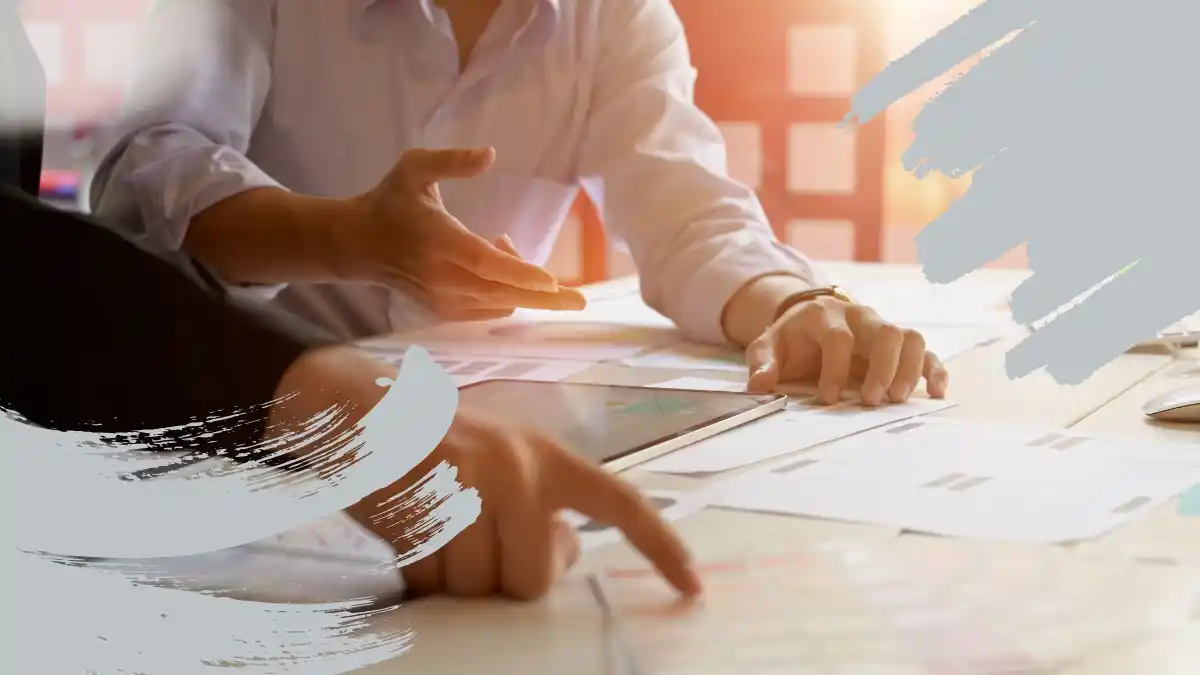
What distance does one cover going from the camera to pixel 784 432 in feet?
1.05

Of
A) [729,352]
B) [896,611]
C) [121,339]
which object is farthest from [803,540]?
[729,352]

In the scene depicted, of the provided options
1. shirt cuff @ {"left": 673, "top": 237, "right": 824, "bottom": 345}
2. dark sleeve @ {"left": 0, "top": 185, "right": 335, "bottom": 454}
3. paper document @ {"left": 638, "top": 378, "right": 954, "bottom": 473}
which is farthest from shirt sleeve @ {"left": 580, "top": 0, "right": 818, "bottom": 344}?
dark sleeve @ {"left": 0, "top": 185, "right": 335, "bottom": 454}

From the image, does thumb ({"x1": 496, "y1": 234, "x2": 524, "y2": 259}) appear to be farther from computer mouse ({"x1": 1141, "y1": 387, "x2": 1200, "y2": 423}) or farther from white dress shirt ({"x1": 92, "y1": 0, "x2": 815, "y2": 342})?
computer mouse ({"x1": 1141, "y1": 387, "x2": 1200, "y2": 423})

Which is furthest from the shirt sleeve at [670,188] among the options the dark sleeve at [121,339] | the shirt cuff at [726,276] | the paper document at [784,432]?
the dark sleeve at [121,339]

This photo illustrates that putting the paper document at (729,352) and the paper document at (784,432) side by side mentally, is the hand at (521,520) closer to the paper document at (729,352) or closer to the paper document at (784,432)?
the paper document at (784,432)

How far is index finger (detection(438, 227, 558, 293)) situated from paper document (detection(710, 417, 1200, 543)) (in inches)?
2.8

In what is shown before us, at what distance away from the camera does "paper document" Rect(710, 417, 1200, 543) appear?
23 centimetres

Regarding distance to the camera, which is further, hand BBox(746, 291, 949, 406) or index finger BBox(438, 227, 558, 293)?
hand BBox(746, 291, 949, 406)

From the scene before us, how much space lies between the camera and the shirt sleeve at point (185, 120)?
8.7 inches

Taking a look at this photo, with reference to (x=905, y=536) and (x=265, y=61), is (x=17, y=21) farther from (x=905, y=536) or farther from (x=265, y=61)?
(x=905, y=536)

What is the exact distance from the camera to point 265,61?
0.25 m

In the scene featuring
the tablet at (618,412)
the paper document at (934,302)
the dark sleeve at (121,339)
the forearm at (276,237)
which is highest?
the forearm at (276,237)

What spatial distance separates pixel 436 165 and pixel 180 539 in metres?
0.10

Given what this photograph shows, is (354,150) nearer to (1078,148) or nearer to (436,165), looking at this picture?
(436,165)
